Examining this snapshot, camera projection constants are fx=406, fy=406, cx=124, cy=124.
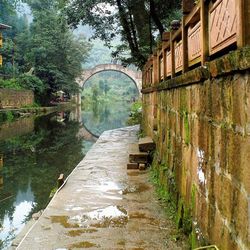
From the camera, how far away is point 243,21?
2.53 meters

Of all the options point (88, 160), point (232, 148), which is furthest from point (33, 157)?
point (232, 148)

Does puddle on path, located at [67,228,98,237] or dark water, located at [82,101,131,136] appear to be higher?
dark water, located at [82,101,131,136]

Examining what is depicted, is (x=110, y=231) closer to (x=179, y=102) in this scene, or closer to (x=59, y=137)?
(x=179, y=102)


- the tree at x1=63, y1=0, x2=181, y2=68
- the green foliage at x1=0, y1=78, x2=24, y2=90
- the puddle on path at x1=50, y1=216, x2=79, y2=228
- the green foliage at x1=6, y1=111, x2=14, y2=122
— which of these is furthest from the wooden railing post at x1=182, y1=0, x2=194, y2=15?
the green foliage at x1=0, y1=78, x2=24, y2=90

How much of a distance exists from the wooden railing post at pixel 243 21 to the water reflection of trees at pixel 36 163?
6.38 meters

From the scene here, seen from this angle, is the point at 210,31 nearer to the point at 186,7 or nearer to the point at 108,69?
the point at 186,7

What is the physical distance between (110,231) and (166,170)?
198 centimetres

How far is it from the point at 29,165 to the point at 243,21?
36.2 feet

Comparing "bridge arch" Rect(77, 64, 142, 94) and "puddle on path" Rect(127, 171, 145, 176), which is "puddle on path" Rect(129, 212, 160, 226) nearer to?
"puddle on path" Rect(127, 171, 145, 176)

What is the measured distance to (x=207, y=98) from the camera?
3.77 m

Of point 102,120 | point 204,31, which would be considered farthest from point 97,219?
point 102,120

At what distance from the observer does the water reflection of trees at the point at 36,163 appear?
9305mm

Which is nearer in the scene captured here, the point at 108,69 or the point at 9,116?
the point at 9,116

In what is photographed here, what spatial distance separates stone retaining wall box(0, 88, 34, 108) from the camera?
2955cm
